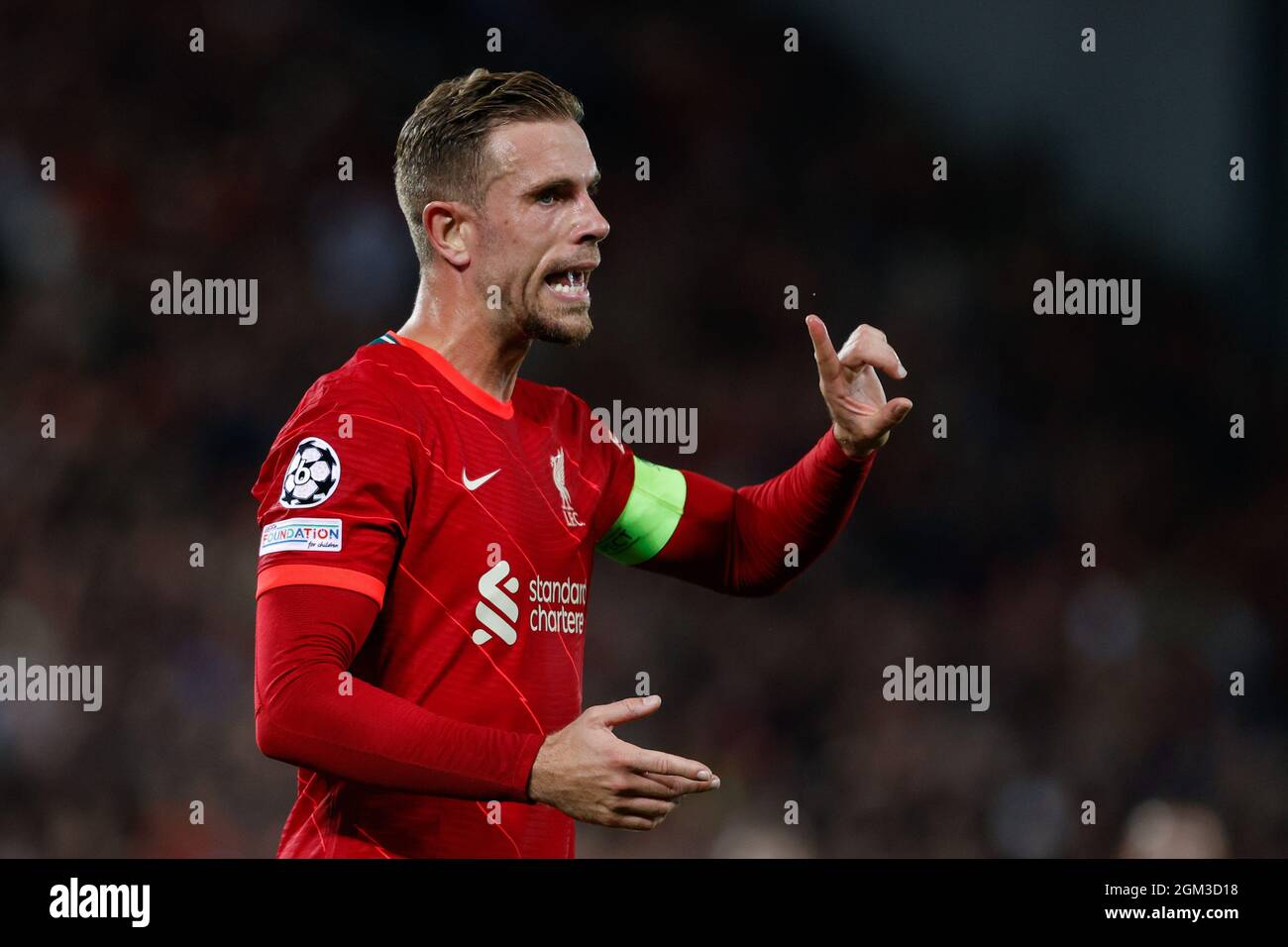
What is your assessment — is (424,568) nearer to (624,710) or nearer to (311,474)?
(311,474)

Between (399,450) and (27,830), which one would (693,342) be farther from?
(399,450)

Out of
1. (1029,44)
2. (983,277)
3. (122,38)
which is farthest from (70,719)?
(1029,44)

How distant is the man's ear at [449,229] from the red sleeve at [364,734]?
2.93 feet

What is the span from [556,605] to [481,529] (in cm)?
23

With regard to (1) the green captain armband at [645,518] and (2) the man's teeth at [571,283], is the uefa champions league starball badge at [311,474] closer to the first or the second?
(2) the man's teeth at [571,283]

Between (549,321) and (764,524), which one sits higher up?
(549,321)

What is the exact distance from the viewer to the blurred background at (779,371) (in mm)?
5863

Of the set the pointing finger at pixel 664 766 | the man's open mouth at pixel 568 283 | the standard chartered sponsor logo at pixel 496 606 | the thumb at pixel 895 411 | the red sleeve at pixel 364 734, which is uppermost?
the man's open mouth at pixel 568 283

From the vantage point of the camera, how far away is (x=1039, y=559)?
6191 mm

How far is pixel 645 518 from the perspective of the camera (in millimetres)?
3203

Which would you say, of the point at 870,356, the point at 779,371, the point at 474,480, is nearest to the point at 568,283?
the point at 474,480

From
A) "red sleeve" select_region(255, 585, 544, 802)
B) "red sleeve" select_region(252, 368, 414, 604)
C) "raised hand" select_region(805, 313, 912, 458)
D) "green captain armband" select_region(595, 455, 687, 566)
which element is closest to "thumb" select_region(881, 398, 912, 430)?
"raised hand" select_region(805, 313, 912, 458)

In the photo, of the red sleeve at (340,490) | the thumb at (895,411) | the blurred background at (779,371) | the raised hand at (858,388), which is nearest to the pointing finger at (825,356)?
the raised hand at (858,388)

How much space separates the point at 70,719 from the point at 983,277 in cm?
426
